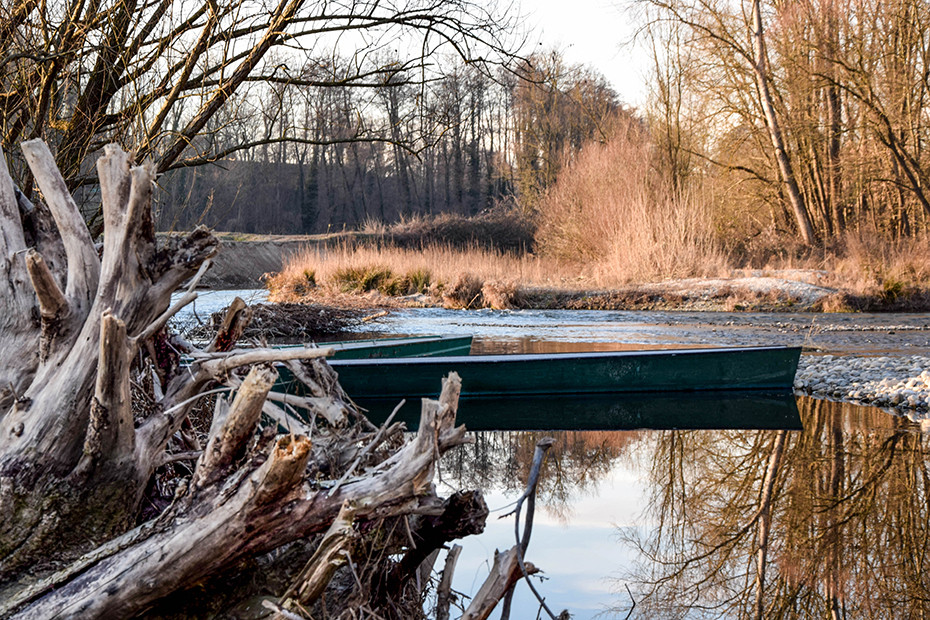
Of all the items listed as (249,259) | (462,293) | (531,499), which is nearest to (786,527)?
(531,499)

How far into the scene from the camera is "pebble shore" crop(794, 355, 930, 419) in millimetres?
5762

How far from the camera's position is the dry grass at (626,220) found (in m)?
15.3

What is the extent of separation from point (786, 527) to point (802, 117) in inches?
660

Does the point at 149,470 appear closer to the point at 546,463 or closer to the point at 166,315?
the point at 166,315

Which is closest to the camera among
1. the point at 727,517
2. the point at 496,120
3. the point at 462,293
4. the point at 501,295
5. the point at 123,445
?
the point at 123,445

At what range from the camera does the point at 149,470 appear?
202 cm

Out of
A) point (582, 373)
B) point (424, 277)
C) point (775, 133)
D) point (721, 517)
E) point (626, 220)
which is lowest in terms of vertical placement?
point (721, 517)

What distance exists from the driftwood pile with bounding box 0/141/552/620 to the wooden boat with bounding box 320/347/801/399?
11.2 ft

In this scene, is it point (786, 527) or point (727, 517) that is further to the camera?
point (727, 517)

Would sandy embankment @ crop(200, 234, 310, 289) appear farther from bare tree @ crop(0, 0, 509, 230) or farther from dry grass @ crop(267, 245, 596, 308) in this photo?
bare tree @ crop(0, 0, 509, 230)

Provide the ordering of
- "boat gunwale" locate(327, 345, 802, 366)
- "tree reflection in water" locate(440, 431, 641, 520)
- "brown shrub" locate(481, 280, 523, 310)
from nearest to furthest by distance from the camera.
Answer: "tree reflection in water" locate(440, 431, 641, 520)
"boat gunwale" locate(327, 345, 802, 366)
"brown shrub" locate(481, 280, 523, 310)

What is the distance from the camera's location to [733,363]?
20.5ft

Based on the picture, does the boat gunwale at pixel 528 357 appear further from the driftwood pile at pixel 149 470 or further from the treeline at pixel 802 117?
the treeline at pixel 802 117

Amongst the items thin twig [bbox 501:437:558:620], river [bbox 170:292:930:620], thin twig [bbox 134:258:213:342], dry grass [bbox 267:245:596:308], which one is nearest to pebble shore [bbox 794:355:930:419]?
river [bbox 170:292:930:620]
